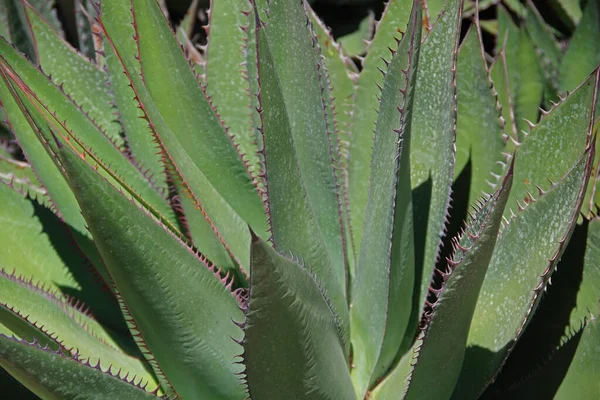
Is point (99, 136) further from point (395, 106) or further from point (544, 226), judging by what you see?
point (544, 226)

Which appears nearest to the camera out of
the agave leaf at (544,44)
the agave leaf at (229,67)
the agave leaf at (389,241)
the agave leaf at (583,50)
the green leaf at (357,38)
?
the agave leaf at (389,241)

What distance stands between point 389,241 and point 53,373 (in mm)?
409

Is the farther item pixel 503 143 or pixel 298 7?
pixel 503 143

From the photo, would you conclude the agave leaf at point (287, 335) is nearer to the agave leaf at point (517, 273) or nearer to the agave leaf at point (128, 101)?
the agave leaf at point (517, 273)

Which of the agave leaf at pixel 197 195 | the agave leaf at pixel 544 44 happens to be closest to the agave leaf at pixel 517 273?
the agave leaf at pixel 197 195

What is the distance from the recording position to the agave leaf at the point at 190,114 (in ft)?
3.33

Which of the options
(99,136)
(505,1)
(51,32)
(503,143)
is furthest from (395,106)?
(505,1)

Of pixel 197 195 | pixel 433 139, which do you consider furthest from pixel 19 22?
pixel 433 139

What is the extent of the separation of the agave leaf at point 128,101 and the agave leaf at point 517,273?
0.55 meters

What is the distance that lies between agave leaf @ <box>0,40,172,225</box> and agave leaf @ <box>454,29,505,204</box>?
49cm

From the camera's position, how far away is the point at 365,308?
999mm

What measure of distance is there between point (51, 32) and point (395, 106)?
2.44ft

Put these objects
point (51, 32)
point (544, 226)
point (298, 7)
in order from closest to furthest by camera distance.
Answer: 1. point (544, 226)
2. point (298, 7)
3. point (51, 32)

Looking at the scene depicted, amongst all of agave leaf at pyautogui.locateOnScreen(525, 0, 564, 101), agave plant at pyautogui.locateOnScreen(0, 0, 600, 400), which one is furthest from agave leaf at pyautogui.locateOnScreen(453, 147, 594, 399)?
agave leaf at pyautogui.locateOnScreen(525, 0, 564, 101)
